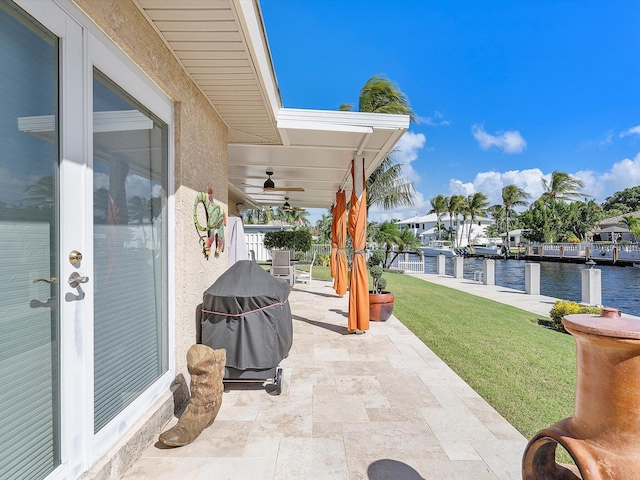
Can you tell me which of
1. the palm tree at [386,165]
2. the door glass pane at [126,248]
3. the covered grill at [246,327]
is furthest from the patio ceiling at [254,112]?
the palm tree at [386,165]

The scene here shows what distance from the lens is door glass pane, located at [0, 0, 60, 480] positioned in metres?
1.29

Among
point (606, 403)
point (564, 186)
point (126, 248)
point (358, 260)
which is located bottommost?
point (606, 403)

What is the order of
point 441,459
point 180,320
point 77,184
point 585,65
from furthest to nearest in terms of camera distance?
Result: 1. point 585,65
2. point 180,320
3. point 441,459
4. point 77,184

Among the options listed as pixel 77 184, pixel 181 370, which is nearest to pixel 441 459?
pixel 181 370

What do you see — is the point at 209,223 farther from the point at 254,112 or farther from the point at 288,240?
the point at 288,240

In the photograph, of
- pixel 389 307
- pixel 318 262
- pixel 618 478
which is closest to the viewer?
pixel 618 478

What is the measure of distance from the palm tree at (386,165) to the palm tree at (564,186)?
36.4m

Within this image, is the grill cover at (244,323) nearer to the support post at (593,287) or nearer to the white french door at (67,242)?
the white french door at (67,242)

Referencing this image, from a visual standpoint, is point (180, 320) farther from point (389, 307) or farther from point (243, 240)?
point (389, 307)

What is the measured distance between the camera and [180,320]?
2.76m

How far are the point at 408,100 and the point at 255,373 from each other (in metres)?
14.5

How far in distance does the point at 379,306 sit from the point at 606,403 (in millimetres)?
4635

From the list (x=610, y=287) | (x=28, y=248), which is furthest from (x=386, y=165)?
(x=28, y=248)

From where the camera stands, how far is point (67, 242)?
62.3 inches
